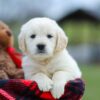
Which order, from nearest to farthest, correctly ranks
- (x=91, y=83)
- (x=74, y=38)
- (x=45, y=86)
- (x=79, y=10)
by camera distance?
(x=45, y=86), (x=91, y=83), (x=79, y=10), (x=74, y=38)

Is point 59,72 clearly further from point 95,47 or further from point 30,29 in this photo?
point 95,47

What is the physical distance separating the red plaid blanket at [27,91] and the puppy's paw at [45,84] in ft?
0.11

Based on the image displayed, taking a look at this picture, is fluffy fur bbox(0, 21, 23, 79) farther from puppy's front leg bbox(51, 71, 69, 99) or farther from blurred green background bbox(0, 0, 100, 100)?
blurred green background bbox(0, 0, 100, 100)

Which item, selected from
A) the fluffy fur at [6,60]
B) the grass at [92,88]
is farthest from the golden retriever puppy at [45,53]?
the grass at [92,88]

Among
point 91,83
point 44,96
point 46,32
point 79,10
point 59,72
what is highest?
point 79,10

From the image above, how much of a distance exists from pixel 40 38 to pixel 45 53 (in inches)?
4.9

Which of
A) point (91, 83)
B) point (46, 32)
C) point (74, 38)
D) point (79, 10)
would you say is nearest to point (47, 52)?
point (46, 32)

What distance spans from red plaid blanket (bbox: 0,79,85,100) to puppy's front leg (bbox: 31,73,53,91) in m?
0.04

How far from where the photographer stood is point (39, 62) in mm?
4543

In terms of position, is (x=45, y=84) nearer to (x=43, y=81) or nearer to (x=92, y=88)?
(x=43, y=81)

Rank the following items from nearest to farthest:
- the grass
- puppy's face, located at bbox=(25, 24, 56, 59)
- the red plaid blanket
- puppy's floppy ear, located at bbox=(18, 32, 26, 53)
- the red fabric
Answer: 1. the red plaid blanket
2. puppy's face, located at bbox=(25, 24, 56, 59)
3. puppy's floppy ear, located at bbox=(18, 32, 26, 53)
4. the red fabric
5. the grass

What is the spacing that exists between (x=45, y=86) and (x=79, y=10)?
1338 inches

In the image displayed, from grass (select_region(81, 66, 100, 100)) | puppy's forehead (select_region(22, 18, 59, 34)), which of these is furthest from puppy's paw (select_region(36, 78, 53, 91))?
grass (select_region(81, 66, 100, 100))

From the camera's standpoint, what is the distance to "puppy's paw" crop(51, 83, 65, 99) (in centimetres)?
412
